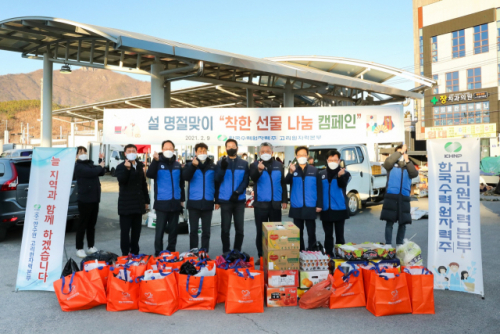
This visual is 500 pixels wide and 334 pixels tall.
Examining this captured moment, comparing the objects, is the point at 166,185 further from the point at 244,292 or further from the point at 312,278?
the point at 312,278

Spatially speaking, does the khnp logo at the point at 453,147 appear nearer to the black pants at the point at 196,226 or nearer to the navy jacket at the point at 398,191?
the navy jacket at the point at 398,191

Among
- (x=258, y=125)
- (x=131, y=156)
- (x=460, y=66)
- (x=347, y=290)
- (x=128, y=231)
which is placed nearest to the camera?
(x=347, y=290)

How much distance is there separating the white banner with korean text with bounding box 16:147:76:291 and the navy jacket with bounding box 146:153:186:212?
1148 millimetres

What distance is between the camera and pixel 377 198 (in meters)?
11.8

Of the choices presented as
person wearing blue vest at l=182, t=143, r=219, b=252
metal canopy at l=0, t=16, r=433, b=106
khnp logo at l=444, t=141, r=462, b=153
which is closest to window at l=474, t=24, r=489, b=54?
metal canopy at l=0, t=16, r=433, b=106

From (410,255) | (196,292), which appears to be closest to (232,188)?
(196,292)

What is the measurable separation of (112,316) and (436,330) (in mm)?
3239

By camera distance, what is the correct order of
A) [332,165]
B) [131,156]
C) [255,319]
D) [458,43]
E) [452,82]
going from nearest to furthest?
1. [255,319]
2. [131,156]
3. [332,165]
4. [458,43]
5. [452,82]

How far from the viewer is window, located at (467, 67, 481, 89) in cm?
3519

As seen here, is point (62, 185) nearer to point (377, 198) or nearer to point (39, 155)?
point (39, 155)

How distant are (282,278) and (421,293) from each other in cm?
148

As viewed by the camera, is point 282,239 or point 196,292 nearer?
point 196,292

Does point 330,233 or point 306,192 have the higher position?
point 306,192

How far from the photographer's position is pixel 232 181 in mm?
5789
